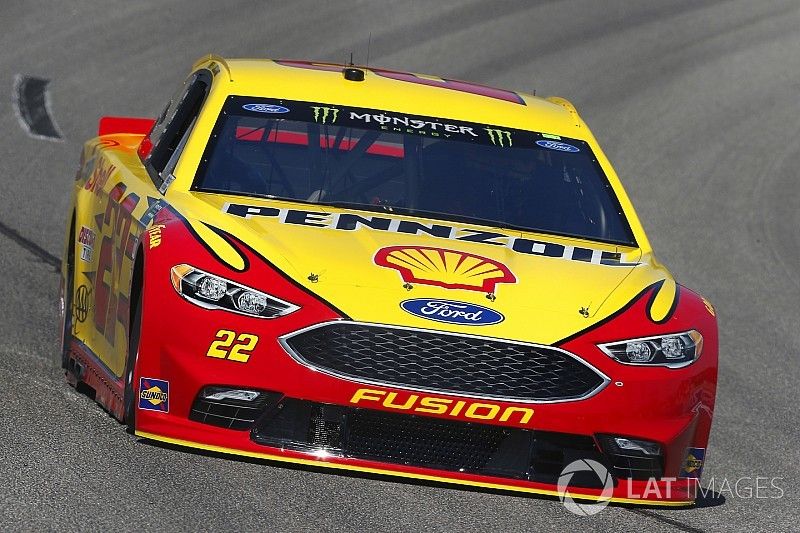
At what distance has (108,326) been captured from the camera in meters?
6.80

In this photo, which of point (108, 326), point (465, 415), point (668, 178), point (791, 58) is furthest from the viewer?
point (791, 58)

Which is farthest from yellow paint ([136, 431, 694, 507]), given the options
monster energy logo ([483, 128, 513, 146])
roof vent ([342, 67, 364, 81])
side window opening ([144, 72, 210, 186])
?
roof vent ([342, 67, 364, 81])

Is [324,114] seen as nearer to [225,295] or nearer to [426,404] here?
[225,295]

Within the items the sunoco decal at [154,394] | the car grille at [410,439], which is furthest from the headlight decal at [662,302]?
the sunoco decal at [154,394]

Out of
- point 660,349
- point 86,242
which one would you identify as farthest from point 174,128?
point 660,349

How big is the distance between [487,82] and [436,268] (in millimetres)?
12232

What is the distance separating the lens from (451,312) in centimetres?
581

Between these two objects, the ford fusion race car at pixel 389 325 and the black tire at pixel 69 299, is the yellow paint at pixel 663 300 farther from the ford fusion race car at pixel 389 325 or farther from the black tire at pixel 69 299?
the black tire at pixel 69 299

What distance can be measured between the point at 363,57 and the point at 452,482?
13.4 m

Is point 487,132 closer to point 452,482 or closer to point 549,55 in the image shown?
point 452,482

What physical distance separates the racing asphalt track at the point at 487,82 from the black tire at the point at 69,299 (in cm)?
12

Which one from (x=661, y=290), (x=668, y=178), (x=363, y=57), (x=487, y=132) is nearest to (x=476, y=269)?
(x=661, y=290)

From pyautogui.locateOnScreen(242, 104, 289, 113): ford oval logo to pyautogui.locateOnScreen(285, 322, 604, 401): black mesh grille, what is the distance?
177 centimetres

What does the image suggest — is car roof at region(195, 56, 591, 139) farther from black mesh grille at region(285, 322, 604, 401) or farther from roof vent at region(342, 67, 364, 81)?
black mesh grille at region(285, 322, 604, 401)
